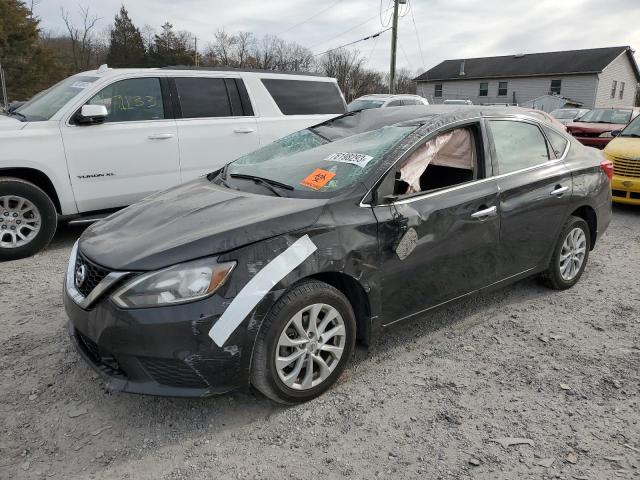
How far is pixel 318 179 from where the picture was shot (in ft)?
10.2

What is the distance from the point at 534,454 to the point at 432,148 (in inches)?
74.6

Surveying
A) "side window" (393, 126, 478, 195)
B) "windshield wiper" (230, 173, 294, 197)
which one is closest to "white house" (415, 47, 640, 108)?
"side window" (393, 126, 478, 195)

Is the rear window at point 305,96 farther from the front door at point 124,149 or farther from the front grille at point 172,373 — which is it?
the front grille at point 172,373

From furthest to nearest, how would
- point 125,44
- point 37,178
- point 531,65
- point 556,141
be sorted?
1. point 125,44
2. point 531,65
3. point 37,178
4. point 556,141

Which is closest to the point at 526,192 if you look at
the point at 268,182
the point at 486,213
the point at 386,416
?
the point at 486,213

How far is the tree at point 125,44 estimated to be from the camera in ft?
167

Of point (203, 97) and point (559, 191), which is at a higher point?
point (203, 97)

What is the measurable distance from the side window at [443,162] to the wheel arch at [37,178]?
394cm

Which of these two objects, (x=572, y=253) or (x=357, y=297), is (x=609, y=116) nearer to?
(x=572, y=253)

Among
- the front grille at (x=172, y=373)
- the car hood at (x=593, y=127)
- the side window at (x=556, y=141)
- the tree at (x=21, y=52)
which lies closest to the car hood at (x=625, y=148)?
the side window at (x=556, y=141)

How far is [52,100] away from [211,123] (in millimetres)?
1747

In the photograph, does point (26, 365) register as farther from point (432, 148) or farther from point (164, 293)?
point (432, 148)

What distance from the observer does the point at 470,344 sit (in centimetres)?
350

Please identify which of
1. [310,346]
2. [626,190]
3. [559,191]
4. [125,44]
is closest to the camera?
[310,346]
